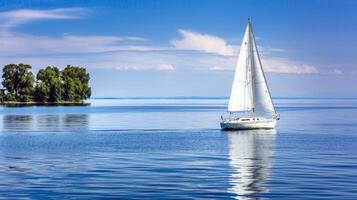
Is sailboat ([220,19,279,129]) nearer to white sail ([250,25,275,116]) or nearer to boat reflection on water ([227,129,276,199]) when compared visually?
white sail ([250,25,275,116])

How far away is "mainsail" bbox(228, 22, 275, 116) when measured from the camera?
319 ft

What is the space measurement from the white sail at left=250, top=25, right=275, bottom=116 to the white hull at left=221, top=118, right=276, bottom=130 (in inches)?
128

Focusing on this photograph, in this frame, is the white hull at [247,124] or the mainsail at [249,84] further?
the mainsail at [249,84]

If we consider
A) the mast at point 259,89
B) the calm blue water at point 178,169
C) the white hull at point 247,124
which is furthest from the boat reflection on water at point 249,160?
the mast at point 259,89

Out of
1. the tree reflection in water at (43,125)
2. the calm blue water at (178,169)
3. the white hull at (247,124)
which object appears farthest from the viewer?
the tree reflection in water at (43,125)

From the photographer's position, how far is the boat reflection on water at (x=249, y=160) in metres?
35.7

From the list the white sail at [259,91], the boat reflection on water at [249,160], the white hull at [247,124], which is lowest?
the boat reflection on water at [249,160]

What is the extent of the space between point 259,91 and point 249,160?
152ft

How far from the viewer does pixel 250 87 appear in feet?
321

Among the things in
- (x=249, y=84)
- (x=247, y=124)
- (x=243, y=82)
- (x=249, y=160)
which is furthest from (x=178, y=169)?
(x=249, y=84)

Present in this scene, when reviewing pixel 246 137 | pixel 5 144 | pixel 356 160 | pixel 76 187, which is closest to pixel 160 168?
pixel 76 187

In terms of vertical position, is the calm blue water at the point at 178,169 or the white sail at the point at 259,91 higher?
the white sail at the point at 259,91

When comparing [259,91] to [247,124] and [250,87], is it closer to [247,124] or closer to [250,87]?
[250,87]

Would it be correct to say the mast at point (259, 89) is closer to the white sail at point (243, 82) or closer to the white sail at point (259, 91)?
the white sail at point (259, 91)
